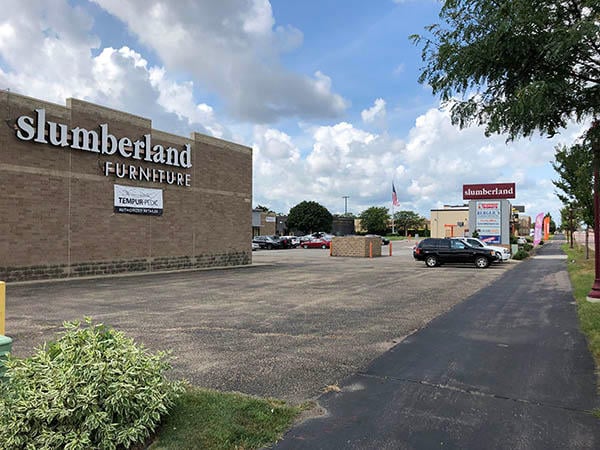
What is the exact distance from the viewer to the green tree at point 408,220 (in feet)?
387

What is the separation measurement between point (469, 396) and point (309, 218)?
287 ft

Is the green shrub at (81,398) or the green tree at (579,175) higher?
the green tree at (579,175)

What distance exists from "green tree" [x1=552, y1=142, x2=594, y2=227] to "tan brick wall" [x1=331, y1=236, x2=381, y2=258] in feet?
44.6

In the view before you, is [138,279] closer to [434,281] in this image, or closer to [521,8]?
[434,281]

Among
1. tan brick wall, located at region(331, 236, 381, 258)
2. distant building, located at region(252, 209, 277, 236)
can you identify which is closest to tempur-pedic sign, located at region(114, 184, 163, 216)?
tan brick wall, located at region(331, 236, 381, 258)

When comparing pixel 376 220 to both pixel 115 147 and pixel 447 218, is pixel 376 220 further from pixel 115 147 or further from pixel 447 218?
pixel 115 147

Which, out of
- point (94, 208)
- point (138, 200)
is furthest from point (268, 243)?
point (94, 208)

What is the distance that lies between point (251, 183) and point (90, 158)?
416 inches

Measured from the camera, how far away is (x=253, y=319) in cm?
927

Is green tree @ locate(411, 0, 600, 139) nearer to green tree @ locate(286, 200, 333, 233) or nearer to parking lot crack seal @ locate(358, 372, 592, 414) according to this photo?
parking lot crack seal @ locate(358, 372, 592, 414)

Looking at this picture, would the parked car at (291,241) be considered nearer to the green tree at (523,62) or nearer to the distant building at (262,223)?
the distant building at (262,223)

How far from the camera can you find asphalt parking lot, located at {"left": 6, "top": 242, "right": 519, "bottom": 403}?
5.81 meters

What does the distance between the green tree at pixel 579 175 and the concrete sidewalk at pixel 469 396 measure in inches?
108

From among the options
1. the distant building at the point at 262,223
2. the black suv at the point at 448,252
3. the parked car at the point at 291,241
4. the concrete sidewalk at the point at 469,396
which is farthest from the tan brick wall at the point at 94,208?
the distant building at the point at 262,223
